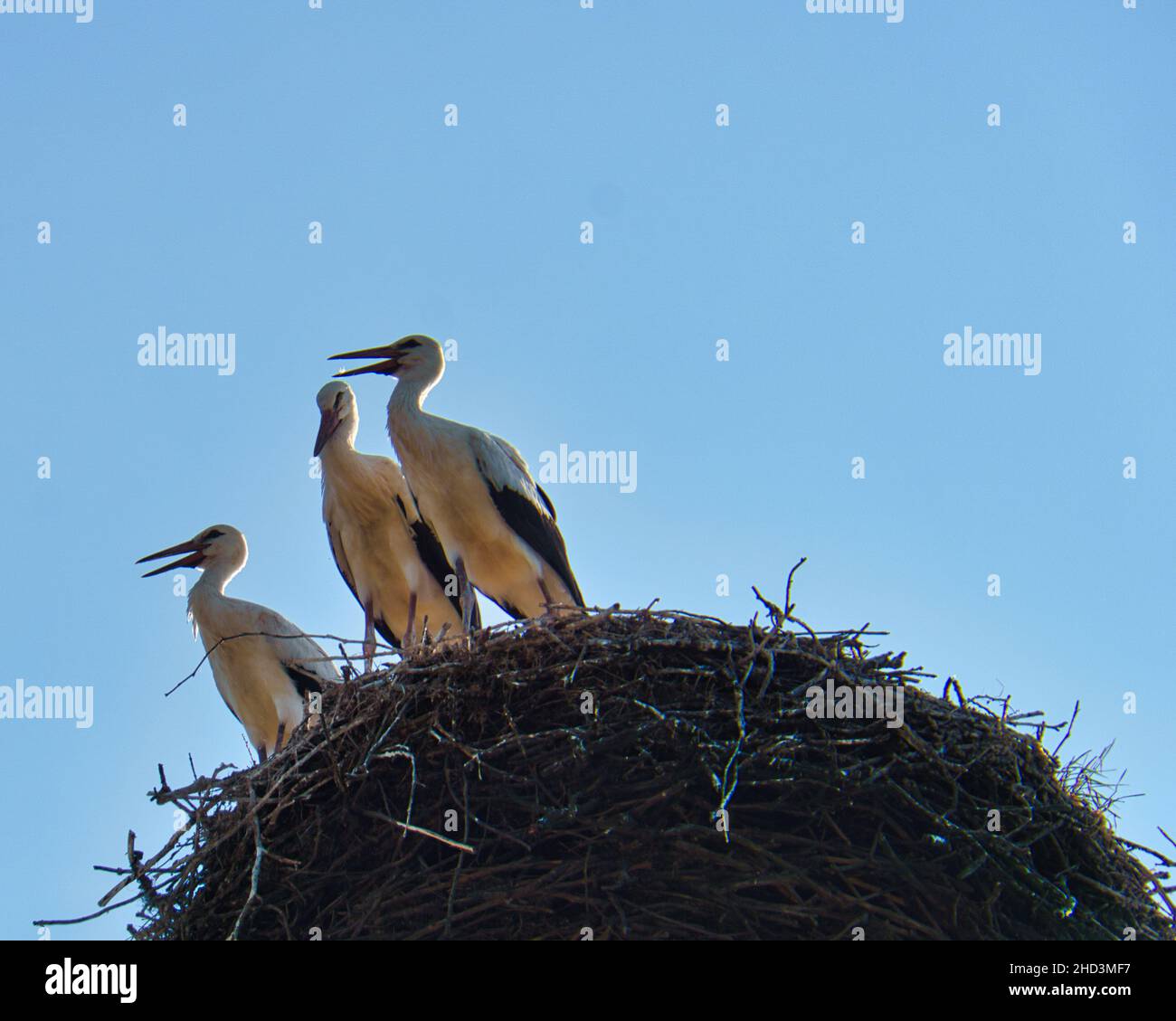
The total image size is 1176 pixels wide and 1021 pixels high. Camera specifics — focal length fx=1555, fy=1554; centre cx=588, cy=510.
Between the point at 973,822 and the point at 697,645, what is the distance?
823mm

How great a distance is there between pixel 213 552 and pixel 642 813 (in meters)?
3.36

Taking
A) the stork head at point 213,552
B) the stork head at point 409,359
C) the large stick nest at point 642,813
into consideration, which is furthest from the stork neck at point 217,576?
the large stick nest at point 642,813

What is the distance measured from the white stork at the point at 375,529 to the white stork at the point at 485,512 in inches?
18.3

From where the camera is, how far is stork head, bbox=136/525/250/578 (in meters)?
6.55

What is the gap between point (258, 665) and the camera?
6.16 m

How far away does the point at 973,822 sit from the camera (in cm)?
386

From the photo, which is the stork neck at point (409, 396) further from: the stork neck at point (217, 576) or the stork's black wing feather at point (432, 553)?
the stork neck at point (217, 576)

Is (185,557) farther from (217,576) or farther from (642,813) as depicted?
(642,813)

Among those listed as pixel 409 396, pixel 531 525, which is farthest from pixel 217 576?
pixel 531 525
